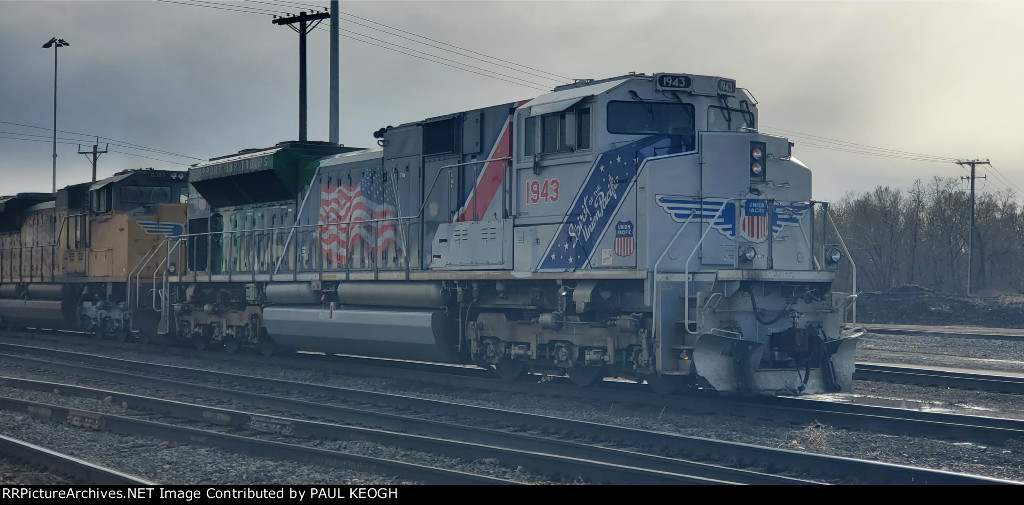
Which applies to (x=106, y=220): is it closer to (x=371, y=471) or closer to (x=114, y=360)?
(x=114, y=360)

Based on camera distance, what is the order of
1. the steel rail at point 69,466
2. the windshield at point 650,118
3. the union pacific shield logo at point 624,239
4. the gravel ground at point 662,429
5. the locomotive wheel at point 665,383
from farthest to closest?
the locomotive wheel at point 665,383 < the windshield at point 650,118 < the union pacific shield logo at point 624,239 < the gravel ground at point 662,429 < the steel rail at point 69,466

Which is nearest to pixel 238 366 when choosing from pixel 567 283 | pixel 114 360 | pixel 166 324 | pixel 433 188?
pixel 114 360

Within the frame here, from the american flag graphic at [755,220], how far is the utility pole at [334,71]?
14.4 metres

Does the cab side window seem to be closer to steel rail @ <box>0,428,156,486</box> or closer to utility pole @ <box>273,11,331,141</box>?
steel rail @ <box>0,428,156,486</box>

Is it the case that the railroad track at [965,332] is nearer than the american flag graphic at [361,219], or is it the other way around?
the american flag graphic at [361,219]

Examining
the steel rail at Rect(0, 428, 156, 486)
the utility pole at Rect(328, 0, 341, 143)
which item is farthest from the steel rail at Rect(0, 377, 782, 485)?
the utility pole at Rect(328, 0, 341, 143)

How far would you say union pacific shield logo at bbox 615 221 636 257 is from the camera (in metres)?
10.5

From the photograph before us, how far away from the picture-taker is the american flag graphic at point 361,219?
569 inches

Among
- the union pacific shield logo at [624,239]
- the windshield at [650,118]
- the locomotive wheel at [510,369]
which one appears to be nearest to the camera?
the union pacific shield logo at [624,239]

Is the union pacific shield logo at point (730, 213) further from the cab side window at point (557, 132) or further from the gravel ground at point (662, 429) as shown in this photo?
the gravel ground at point (662, 429)

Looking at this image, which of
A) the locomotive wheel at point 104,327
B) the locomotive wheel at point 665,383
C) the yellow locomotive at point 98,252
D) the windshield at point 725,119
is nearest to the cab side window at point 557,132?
the windshield at point 725,119

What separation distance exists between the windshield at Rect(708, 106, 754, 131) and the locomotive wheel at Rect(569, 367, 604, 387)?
10.1 ft

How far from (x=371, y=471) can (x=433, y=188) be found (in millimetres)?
6475

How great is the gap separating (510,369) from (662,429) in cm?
365
